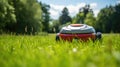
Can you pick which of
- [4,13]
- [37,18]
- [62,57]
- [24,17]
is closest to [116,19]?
[37,18]

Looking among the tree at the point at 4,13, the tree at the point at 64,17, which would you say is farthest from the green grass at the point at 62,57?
the tree at the point at 64,17

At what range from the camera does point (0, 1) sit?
4344cm

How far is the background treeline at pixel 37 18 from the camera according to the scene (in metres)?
48.1

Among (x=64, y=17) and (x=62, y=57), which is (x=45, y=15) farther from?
(x=62, y=57)

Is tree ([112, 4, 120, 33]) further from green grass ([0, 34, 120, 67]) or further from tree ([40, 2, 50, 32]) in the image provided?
green grass ([0, 34, 120, 67])

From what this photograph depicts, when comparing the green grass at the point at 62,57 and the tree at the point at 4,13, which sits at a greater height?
the tree at the point at 4,13

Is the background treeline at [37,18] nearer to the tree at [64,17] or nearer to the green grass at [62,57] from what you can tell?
the tree at [64,17]

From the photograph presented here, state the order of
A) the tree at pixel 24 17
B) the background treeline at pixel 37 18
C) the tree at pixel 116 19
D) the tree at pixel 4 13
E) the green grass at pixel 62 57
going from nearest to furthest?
the green grass at pixel 62 57 < the tree at pixel 4 13 < the background treeline at pixel 37 18 < the tree at pixel 24 17 < the tree at pixel 116 19

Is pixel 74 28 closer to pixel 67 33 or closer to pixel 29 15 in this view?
pixel 67 33

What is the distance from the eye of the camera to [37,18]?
204ft

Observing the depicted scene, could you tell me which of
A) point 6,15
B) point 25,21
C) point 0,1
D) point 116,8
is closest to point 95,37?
point 0,1

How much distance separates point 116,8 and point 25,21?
6186 centimetres

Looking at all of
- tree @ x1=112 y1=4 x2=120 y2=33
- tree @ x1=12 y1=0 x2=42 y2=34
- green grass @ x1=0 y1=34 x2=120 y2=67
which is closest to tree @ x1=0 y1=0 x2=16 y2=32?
tree @ x1=12 y1=0 x2=42 y2=34

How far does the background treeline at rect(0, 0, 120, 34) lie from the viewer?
48.1 m
